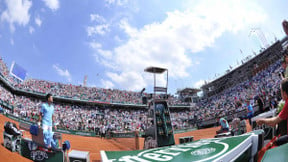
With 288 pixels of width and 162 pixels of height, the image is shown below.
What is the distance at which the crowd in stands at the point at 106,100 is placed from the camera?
23031 mm

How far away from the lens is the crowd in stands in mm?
23031

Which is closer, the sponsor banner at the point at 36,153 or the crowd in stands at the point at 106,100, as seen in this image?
the sponsor banner at the point at 36,153

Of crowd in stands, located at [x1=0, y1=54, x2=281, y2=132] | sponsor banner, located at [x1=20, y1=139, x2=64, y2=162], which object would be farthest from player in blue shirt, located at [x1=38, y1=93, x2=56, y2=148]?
Result: crowd in stands, located at [x1=0, y1=54, x2=281, y2=132]

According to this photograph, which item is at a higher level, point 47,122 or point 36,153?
point 47,122

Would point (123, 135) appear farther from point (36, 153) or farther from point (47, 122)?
point (47, 122)

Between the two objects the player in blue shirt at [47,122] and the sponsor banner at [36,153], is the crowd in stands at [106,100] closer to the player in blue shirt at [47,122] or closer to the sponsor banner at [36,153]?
the sponsor banner at [36,153]

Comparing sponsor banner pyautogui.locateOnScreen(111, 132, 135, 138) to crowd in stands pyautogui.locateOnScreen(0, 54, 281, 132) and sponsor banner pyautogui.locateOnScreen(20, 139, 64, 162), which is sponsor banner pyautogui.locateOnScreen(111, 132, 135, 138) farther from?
sponsor banner pyautogui.locateOnScreen(20, 139, 64, 162)

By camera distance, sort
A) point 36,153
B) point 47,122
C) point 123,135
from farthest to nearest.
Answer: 1. point 123,135
2. point 36,153
3. point 47,122

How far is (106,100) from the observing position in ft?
111

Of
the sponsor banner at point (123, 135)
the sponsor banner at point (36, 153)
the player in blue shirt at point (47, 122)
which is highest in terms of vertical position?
the player in blue shirt at point (47, 122)

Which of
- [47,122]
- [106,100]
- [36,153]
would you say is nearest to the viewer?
[47,122]

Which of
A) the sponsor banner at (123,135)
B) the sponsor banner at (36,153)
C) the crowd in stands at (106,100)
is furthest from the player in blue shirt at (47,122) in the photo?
the sponsor banner at (123,135)

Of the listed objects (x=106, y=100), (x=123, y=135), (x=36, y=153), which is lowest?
(x=123, y=135)

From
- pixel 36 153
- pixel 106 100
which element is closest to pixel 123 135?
pixel 106 100
